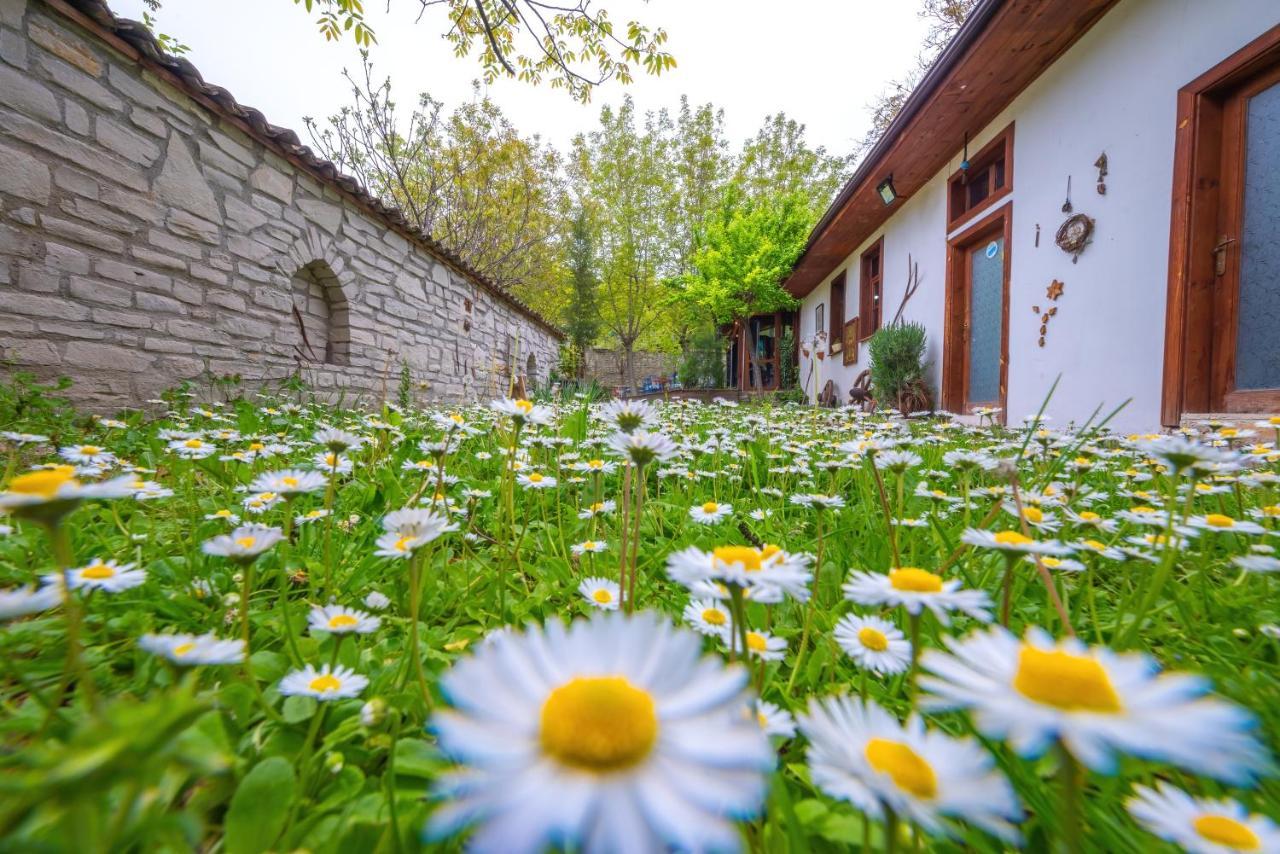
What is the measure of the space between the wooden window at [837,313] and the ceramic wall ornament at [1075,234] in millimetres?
5653

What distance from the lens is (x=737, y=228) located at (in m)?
11.6

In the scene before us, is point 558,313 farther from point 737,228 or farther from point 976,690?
point 976,690

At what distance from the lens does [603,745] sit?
31 cm

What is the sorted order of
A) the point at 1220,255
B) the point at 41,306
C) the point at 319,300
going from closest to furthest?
the point at 41,306
the point at 1220,255
the point at 319,300

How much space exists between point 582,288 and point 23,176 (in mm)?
16440

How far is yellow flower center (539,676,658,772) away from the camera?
312 millimetres

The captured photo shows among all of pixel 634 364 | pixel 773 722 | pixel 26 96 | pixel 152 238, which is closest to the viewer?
pixel 773 722

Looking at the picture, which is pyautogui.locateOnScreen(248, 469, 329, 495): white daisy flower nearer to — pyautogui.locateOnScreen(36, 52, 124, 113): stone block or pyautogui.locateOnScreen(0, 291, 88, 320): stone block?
pyautogui.locateOnScreen(0, 291, 88, 320): stone block

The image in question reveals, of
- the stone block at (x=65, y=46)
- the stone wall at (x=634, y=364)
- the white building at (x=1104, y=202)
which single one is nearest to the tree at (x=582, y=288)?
the stone wall at (x=634, y=364)

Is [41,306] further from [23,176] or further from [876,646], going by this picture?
[876,646]

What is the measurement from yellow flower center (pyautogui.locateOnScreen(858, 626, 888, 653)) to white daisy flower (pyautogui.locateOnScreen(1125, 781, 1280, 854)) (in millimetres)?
295

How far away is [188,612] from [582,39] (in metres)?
4.92

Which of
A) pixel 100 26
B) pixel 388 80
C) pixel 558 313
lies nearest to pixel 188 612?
pixel 100 26

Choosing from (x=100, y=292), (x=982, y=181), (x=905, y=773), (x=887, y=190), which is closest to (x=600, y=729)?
(x=905, y=773)
